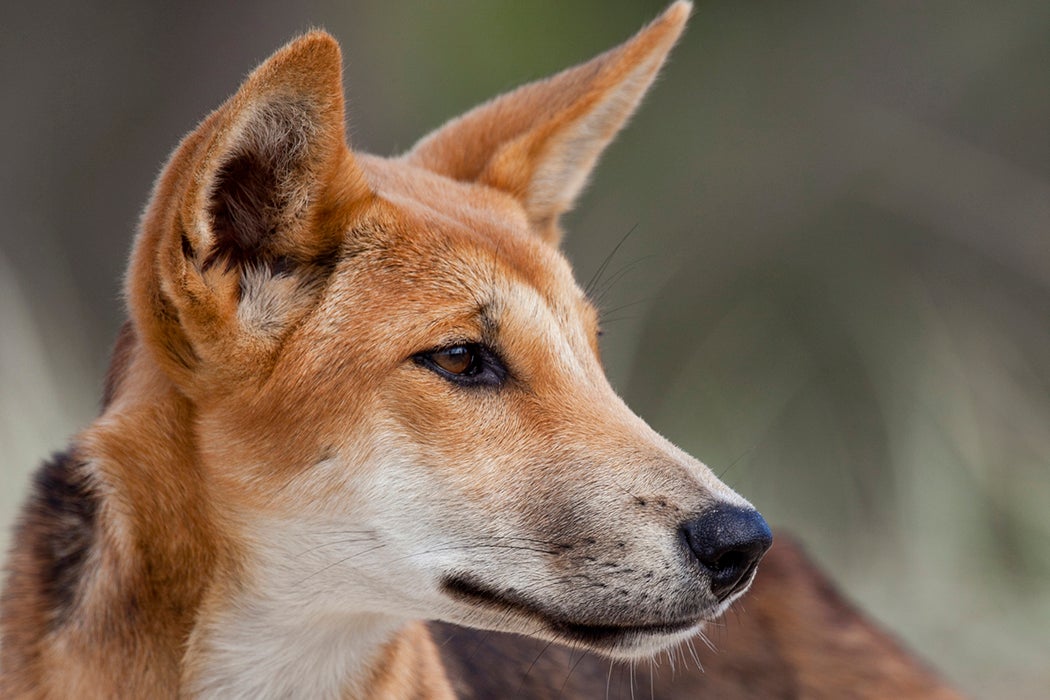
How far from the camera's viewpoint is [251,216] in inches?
111

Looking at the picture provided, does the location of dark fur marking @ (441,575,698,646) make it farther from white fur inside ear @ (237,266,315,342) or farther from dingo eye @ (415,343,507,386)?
white fur inside ear @ (237,266,315,342)

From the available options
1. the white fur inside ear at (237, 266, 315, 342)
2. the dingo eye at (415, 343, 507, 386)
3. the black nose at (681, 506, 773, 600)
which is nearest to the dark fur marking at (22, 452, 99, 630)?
the white fur inside ear at (237, 266, 315, 342)

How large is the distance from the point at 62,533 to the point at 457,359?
946mm

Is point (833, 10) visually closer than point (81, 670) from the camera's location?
No

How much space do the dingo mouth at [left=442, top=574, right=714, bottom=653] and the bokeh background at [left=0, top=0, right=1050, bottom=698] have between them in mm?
4521

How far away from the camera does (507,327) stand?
289 cm

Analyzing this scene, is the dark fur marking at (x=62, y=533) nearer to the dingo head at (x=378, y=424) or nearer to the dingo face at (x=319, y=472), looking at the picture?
the dingo face at (x=319, y=472)

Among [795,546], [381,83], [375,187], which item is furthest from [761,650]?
[381,83]

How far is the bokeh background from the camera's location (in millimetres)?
7664

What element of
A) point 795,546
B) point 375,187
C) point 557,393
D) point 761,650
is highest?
point 375,187

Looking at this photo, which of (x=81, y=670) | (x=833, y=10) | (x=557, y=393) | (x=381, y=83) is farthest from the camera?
(x=833, y=10)

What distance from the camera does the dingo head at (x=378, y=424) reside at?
8.57ft

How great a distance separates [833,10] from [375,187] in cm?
788

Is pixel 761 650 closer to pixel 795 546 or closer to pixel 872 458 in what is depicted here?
pixel 795 546
